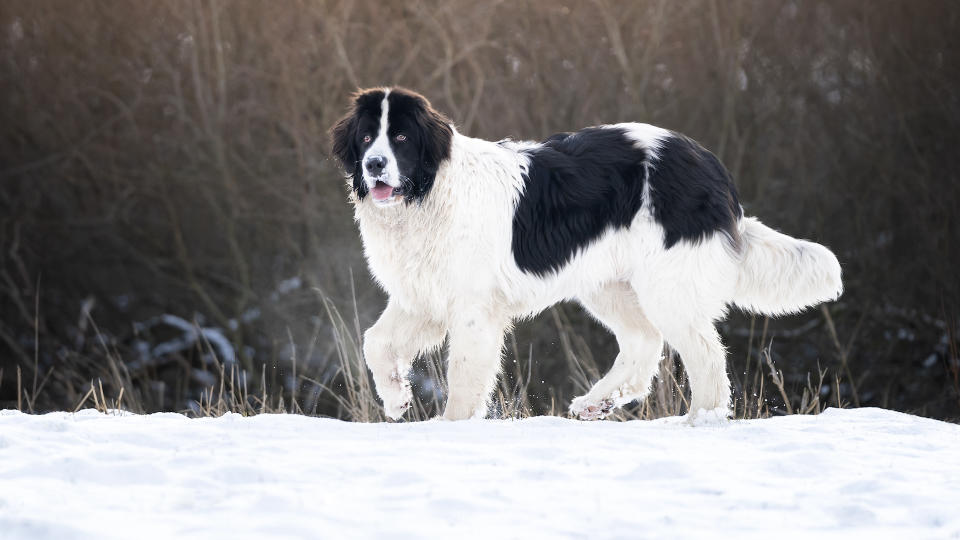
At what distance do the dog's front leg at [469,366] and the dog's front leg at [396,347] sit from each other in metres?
0.24

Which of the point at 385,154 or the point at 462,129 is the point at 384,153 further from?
the point at 462,129

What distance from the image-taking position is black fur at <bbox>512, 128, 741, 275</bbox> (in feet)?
16.0

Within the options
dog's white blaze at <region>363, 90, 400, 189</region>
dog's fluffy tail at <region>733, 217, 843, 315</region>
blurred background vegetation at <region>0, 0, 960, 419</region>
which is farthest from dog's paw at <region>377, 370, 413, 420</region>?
blurred background vegetation at <region>0, 0, 960, 419</region>

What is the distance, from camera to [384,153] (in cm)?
459

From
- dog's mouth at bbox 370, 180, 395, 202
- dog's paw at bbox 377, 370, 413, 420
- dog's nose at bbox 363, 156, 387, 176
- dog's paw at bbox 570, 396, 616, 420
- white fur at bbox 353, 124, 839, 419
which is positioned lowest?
dog's paw at bbox 570, 396, 616, 420

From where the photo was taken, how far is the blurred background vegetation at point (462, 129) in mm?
10680

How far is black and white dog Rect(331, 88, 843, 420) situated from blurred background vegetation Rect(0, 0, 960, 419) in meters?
5.55

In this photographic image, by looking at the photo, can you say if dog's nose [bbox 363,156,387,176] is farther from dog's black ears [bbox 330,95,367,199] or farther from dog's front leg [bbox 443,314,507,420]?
dog's front leg [bbox 443,314,507,420]

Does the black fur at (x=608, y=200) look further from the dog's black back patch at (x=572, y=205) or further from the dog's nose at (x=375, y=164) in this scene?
the dog's nose at (x=375, y=164)

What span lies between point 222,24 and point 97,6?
1300mm

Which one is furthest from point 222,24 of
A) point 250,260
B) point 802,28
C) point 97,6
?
point 802,28

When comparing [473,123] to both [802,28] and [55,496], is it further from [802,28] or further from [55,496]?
[55,496]

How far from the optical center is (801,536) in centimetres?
276

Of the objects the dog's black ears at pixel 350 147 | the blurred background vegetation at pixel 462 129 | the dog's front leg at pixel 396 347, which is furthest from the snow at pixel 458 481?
the blurred background vegetation at pixel 462 129
